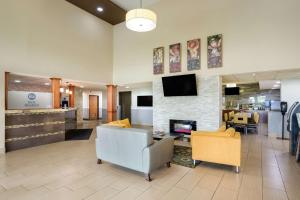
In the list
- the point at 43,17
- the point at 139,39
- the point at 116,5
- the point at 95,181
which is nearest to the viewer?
the point at 95,181

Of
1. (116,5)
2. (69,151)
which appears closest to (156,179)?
(69,151)

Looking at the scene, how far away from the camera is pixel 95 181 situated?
2916mm

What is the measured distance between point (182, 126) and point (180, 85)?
1.65 metres

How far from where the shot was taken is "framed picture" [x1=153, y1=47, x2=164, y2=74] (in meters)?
7.07

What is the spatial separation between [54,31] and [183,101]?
18.9ft

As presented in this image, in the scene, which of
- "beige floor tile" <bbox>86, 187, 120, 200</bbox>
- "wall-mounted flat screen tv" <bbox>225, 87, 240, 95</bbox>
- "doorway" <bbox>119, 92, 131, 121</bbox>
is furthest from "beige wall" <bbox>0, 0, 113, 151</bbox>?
"wall-mounted flat screen tv" <bbox>225, 87, 240, 95</bbox>

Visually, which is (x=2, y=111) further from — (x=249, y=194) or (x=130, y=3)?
(x=249, y=194)

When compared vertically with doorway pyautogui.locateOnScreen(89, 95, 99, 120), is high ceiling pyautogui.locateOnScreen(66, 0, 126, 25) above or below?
above

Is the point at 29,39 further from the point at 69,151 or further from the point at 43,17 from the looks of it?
the point at 69,151

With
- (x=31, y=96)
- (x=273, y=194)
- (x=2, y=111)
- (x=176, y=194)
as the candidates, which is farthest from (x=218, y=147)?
(x=31, y=96)

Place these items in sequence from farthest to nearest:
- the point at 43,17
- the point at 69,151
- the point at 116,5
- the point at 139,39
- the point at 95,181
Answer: the point at 139,39 → the point at 116,5 → the point at 43,17 → the point at 69,151 → the point at 95,181

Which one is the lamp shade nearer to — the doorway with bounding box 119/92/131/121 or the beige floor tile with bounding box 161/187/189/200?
the beige floor tile with bounding box 161/187/189/200

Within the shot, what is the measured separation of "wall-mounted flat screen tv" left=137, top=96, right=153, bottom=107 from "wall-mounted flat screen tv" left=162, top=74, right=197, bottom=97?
3059 millimetres

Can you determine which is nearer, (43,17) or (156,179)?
(156,179)
